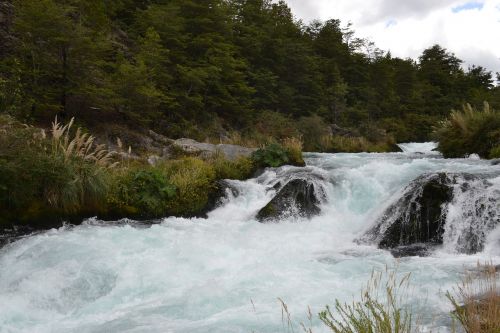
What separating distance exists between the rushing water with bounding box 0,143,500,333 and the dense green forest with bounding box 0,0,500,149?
8009 millimetres

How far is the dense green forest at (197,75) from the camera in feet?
50.2

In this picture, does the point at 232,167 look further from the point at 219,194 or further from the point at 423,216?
the point at 423,216

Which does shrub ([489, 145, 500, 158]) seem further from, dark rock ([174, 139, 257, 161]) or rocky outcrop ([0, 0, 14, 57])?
→ rocky outcrop ([0, 0, 14, 57])

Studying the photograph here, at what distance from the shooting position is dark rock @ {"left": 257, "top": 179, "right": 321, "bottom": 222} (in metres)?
10.6

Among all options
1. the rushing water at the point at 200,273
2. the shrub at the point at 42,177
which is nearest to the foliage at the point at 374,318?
the rushing water at the point at 200,273

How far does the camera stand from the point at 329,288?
5770mm

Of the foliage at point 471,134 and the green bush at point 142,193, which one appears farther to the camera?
the foliage at point 471,134

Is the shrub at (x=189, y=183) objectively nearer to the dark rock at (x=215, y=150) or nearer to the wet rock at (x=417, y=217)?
the dark rock at (x=215, y=150)

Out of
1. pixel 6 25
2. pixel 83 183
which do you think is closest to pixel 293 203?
pixel 83 183

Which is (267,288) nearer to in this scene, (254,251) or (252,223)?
(254,251)

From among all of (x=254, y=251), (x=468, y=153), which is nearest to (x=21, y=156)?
(x=254, y=251)

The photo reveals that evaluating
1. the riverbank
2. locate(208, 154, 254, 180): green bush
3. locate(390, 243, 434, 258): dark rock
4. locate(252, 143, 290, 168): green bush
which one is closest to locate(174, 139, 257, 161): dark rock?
locate(208, 154, 254, 180): green bush

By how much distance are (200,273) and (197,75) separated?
634 inches

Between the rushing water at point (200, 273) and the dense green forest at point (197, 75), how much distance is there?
26.3 ft
